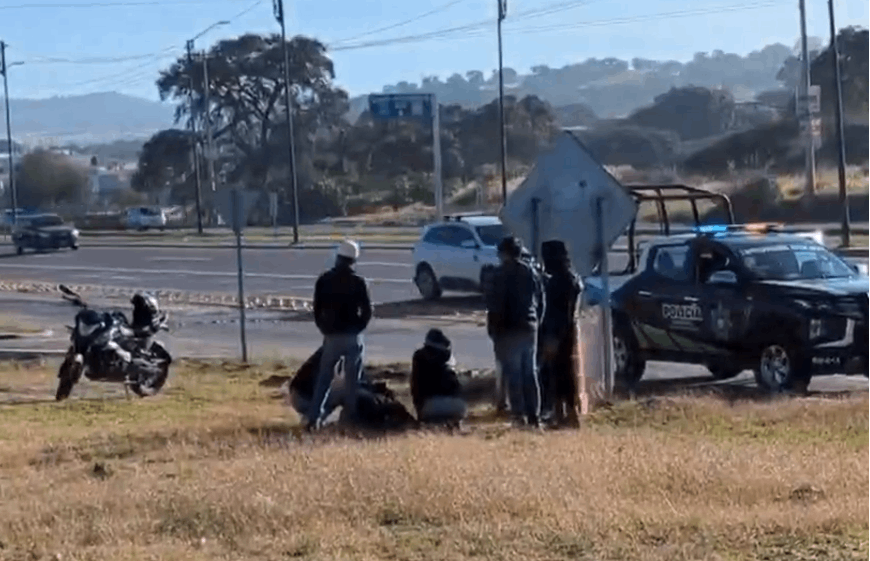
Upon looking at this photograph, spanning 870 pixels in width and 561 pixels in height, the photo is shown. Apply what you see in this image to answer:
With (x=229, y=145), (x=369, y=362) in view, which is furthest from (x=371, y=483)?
(x=229, y=145)

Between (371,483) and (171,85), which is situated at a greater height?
(171,85)

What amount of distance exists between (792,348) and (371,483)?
315 inches

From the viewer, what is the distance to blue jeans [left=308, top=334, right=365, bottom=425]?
15.3 meters

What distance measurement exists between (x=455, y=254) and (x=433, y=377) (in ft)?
64.7

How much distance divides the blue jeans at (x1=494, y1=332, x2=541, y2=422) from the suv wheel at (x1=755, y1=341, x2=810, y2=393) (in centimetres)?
352

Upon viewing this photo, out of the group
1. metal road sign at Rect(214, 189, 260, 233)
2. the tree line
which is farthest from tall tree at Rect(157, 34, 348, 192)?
metal road sign at Rect(214, 189, 260, 233)

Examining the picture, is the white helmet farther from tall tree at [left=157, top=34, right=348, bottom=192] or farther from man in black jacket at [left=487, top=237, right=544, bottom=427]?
tall tree at [left=157, top=34, right=348, bottom=192]

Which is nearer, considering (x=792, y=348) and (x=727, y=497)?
(x=727, y=497)

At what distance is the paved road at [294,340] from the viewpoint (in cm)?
2061

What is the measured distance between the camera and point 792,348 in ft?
58.7

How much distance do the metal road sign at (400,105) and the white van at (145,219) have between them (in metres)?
31.9

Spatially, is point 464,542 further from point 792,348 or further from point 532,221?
point 792,348

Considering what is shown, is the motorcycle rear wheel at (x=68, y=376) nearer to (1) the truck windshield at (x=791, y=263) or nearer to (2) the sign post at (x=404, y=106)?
(1) the truck windshield at (x=791, y=263)

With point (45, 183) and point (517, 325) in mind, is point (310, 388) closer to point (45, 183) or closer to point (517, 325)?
point (517, 325)
